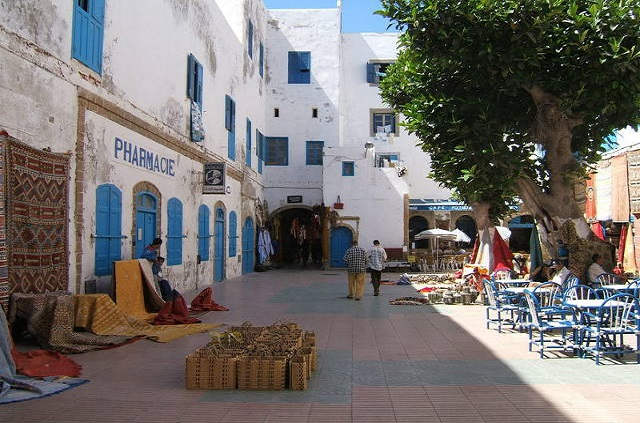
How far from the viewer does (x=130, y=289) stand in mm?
10461

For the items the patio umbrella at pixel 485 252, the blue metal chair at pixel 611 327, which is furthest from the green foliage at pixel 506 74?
the blue metal chair at pixel 611 327

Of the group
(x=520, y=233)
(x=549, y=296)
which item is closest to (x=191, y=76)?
(x=549, y=296)

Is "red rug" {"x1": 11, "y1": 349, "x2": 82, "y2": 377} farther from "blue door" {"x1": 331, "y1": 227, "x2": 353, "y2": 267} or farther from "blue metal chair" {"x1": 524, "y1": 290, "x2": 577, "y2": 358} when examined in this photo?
"blue door" {"x1": 331, "y1": 227, "x2": 353, "y2": 267}

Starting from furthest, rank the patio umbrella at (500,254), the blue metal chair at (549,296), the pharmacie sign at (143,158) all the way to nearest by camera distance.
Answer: the patio umbrella at (500,254) < the pharmacie sign at (143,158) < the blue metal chair at (549,296)

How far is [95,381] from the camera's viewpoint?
20.2 feet

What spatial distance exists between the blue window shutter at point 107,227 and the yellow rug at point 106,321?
1430 mm

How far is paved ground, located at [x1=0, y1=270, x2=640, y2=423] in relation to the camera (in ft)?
16.4

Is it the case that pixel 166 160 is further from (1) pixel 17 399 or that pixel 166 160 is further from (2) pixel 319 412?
(2) pixel 319 412

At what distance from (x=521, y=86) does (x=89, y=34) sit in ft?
26.5

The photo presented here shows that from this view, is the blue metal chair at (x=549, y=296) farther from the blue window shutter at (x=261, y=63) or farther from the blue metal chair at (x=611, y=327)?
the blue window shutter at (x=261, y=63)

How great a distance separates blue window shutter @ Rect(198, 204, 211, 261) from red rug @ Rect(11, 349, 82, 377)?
30.2 ft

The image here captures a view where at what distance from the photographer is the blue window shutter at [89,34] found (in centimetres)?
931

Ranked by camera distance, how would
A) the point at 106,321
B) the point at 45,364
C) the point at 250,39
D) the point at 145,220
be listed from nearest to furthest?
the point at 45,364, the point at 106,321, the point at 145,220, the point at 250,39

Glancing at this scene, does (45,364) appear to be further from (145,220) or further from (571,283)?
(571,283)
